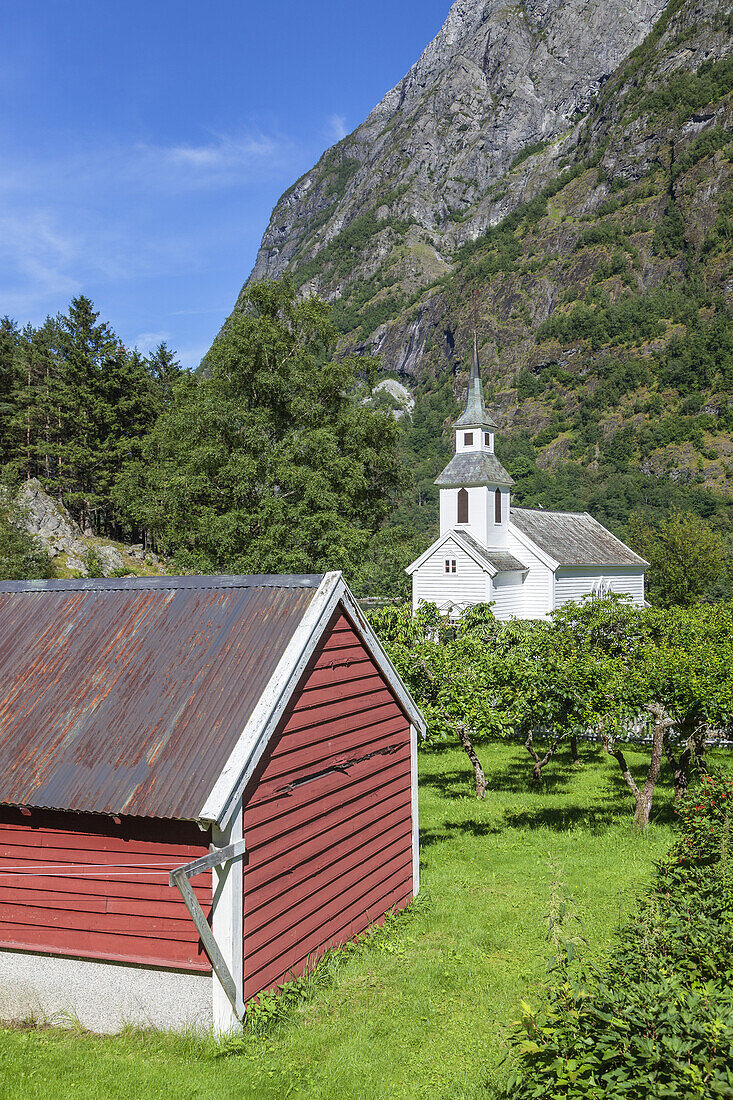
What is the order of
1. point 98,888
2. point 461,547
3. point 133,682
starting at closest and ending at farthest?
point 98,888
point 133,682
point 461,547

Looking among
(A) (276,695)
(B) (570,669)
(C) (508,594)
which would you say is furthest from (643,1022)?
(C) (508,594)

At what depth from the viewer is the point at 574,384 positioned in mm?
150250

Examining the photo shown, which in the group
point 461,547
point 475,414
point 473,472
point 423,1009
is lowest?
point 423,1009

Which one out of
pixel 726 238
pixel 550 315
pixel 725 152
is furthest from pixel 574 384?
pixel 725 152

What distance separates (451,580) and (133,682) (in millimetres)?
33354

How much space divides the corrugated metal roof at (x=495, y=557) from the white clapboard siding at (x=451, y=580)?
56 centimetres

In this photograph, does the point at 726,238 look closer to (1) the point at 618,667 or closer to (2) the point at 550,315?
(2) the point at 550,315

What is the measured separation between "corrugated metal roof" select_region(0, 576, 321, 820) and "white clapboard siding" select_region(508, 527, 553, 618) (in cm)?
3562

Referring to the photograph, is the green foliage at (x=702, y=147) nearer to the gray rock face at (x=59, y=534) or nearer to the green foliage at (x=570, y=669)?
the gray rock face at (x=59, y=534)

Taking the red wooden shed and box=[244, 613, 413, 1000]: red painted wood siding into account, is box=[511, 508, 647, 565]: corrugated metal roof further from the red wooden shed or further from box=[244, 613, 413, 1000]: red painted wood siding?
the red wooden shed

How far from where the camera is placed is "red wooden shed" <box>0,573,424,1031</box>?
7051 millimetres

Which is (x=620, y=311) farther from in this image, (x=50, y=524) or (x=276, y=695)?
(x=276, y=695)

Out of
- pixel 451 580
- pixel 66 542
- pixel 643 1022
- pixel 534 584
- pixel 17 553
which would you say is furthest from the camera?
pixel 66 542

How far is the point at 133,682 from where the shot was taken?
8547 millimetres
